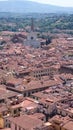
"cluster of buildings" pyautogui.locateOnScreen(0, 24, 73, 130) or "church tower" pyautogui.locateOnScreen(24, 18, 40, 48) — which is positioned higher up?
Result: "cluster of buildings" pyautogui.locateOnScreen(0, 24, 73, 130)

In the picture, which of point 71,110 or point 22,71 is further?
point 22,71

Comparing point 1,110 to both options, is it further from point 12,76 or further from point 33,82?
point 12,76

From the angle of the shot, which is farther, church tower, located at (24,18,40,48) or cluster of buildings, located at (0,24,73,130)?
church tower, located at (24,18,40,48)

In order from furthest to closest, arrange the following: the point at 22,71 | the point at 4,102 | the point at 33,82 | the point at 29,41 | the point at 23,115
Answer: the point at 29,41 → the point at 22,71 → the point at 33,82 → the point at 4,102 → the point at 23,115

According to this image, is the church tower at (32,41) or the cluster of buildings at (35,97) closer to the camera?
the cluster of buildings at (35,97)

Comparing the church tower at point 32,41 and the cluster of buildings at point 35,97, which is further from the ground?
the cluster of buildings at point 35,97

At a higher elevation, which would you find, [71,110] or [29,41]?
[71,110]

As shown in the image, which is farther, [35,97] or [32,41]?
[32,41]

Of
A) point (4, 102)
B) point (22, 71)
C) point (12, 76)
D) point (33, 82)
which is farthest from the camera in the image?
point (22, 71)

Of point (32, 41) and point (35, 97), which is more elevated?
point (35, 97)

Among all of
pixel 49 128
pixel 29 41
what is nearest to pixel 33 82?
pixel 49 128
